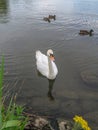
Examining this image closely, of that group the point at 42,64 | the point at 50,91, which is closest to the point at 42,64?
the point at 42,64

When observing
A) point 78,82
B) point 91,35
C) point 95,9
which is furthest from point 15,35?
point 95,9

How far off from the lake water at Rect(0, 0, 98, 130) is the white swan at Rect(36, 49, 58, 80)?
0.24 meters

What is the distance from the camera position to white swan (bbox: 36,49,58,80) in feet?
32.0

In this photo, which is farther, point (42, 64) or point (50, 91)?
point (42, 64)

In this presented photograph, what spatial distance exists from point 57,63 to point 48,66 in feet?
2.76

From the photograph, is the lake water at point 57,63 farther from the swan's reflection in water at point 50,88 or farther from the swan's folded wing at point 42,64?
the swan's folded wing at point 42,64

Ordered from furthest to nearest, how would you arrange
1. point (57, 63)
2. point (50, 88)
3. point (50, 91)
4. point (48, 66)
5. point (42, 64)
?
point (57, 63) → point (42, 64) → point (48, 66) → point (50, 88) → point (50, 91)

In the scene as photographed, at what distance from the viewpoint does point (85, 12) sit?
2266 centimetres

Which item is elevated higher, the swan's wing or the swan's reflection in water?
the swan's wing

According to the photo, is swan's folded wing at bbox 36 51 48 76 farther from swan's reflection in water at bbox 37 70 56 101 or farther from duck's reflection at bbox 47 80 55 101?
duck's reflection at bbox 47 80 55 101

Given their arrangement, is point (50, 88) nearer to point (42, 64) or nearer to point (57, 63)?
point (42, 64)

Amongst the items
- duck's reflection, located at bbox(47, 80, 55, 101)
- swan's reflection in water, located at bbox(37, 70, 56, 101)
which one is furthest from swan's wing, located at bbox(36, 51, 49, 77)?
duck's reflection, located at bbox(47, 80, 55, 101)

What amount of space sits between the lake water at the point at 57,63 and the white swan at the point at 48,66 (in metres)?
0.24

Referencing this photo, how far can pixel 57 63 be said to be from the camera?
1102 cm
